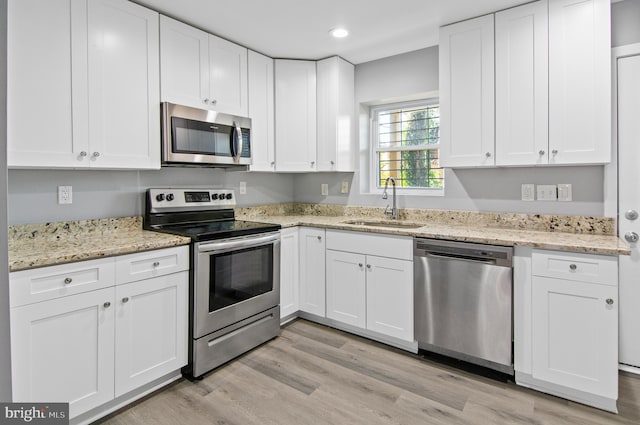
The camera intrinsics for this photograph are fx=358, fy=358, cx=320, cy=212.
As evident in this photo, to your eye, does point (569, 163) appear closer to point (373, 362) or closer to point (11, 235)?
point (373, 362)

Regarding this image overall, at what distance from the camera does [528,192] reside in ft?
8.68

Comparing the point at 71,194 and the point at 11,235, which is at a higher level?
the point at 71,194

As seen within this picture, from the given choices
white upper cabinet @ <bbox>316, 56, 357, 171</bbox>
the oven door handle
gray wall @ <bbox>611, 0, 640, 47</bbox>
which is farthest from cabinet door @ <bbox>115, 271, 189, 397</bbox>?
gray wall @ <bbox>611, 0, 640, 47</bbox>

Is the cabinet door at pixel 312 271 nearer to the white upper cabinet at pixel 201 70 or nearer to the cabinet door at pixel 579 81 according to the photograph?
the white upper cabinet at pixel 201 70

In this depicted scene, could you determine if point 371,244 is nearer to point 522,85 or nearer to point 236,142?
point 236,142

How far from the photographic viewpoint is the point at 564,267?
200cm

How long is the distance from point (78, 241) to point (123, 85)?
999 mm

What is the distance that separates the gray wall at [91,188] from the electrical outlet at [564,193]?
264 centimetres

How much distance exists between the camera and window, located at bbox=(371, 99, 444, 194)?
330 cm

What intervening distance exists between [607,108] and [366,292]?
195cm

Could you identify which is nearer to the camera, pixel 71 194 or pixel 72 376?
pixel 72 376

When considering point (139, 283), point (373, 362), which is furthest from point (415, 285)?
point (139, 283)

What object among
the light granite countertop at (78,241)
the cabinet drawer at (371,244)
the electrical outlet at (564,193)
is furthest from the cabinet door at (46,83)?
the electrical outlet at (564,193)

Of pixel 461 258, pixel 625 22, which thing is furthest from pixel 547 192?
pixel 625 22
